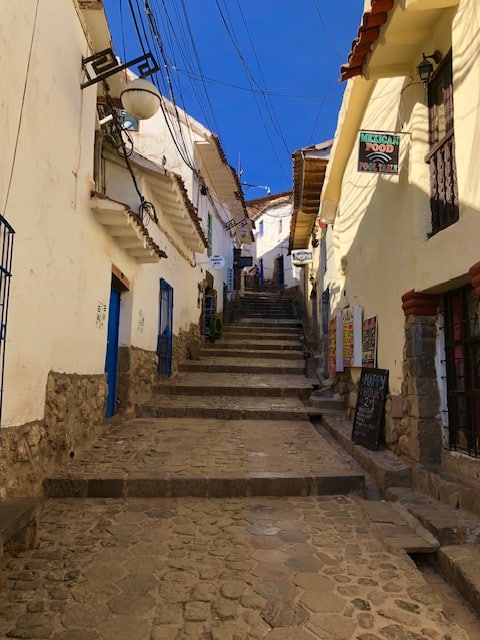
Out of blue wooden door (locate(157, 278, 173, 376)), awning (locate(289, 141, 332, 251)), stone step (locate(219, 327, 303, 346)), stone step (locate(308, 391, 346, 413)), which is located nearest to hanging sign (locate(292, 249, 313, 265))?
awning (locate(289, 141, 332, 251))

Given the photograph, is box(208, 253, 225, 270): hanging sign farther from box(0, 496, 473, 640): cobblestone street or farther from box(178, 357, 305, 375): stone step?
box(0, 496, 473, 640): cobblestone street

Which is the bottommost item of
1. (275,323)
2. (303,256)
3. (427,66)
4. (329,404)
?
(329,404)

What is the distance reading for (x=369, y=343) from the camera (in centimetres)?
617

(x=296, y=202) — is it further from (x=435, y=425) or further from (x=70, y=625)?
(x=70, y=625)

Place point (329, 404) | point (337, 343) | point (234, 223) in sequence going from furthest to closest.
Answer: point (234, 223) < point (329, 404) < point (337, 343)

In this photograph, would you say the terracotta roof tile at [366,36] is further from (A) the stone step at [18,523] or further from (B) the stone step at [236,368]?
(B) the stone step at [236,368]

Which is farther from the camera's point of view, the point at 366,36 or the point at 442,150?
the point at 366,36

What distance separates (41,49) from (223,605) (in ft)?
15.7

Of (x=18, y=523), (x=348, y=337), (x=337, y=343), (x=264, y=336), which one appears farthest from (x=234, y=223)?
(x=18, y=523)

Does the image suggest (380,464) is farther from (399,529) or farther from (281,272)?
(281,272)

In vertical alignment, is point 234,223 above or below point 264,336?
above

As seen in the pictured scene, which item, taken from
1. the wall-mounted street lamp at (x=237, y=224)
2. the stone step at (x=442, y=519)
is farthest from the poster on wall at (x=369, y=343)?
the wall-mounted street lamp at (x=237, y=224)

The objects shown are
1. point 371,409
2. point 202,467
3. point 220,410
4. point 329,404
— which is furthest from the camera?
point 329,404

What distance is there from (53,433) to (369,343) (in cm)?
428
